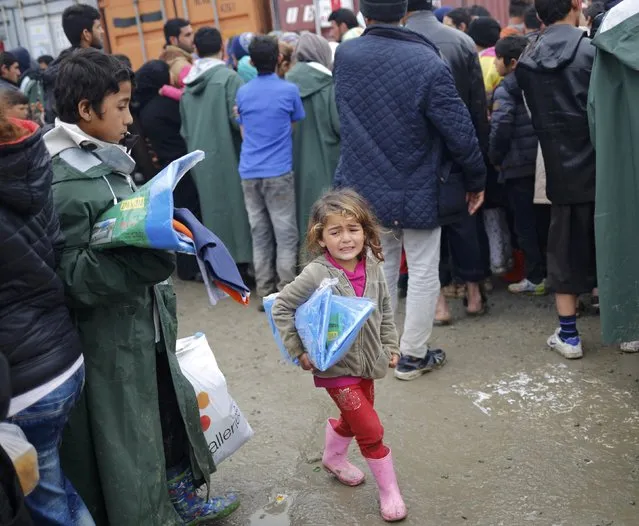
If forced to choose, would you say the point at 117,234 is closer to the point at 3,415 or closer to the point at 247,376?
the point at 3,415

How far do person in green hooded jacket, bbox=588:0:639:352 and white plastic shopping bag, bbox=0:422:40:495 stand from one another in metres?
2.89

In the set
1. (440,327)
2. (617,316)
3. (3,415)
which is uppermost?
(3,415)

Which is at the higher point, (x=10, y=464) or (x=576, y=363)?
(x=10, y=464)

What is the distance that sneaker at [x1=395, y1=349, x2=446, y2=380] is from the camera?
180 inches

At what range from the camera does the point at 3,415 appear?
6.63 feet

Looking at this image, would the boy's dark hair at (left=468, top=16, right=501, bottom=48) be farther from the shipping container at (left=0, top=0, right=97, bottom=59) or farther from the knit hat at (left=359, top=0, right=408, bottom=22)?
the shipping container at (left=0, top=0, right=97, bottom=59)

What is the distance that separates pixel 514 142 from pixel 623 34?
1667mm

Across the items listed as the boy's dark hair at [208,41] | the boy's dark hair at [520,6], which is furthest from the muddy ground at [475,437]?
the boy's dark hair at [520,6]

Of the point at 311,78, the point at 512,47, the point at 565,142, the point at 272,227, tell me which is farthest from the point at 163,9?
the point at 565,142

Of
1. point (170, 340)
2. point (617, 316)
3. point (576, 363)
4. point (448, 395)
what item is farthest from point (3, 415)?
point (576, 363)

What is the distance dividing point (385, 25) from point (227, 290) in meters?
2.25

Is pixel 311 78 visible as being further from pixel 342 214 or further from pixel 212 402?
pixel 212 402

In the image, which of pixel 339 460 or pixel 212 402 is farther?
pixel 339 460

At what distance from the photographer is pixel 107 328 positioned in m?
2.69
